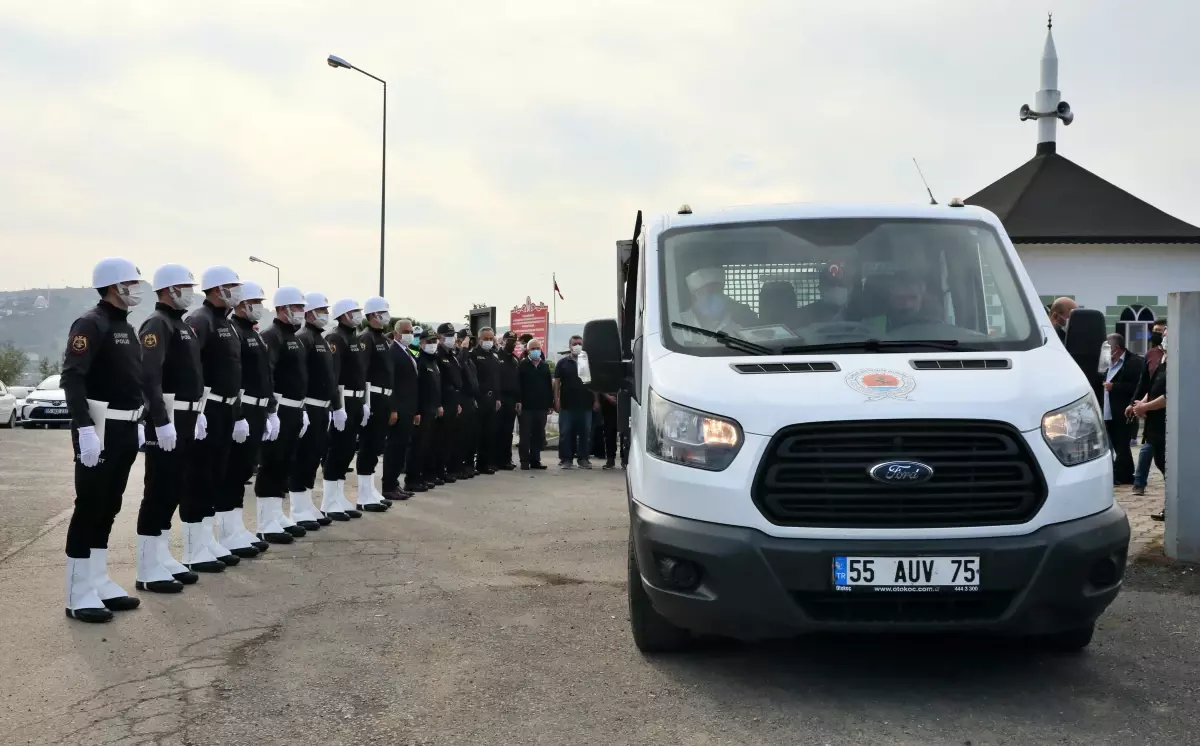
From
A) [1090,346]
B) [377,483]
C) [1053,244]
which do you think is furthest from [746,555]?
[1053,244]

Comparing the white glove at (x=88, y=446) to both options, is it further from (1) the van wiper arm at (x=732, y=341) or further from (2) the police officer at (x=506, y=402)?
(2) the police officer at (x=506, y=402)

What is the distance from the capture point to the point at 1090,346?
20.7 feet

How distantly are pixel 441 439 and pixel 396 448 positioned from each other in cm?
216

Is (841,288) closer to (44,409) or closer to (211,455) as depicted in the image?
(211,455)

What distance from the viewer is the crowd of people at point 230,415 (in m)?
7.58

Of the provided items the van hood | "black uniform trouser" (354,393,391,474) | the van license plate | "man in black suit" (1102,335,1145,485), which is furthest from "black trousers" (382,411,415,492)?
the van license plate

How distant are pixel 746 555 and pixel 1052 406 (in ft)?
4.85

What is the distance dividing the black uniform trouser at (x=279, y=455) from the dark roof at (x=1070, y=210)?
3064 cm

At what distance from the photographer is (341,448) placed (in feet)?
41.5

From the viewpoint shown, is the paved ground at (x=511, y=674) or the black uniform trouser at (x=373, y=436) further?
the black uniform trouser at (x=373, y=436)

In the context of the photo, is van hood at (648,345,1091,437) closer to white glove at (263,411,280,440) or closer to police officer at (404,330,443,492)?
white glove at (263,411,280,440)

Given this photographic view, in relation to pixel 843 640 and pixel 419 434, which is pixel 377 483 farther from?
pixel 843 640

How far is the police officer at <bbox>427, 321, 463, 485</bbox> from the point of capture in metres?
16.6

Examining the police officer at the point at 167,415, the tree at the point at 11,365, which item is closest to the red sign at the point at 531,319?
the police officer at the point at 167,415
